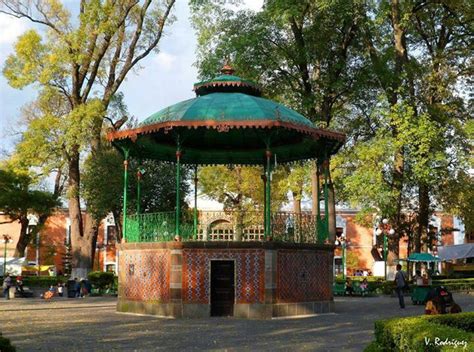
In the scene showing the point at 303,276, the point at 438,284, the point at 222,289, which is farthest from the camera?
the point at 438,284

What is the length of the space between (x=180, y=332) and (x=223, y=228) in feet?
17.2

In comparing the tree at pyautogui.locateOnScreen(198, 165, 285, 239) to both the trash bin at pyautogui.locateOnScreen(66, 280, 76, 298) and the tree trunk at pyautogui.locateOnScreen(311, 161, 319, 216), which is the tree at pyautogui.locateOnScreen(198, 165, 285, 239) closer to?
the tree trunk at pyautogui.locateOnScreen(311, 161, 319, 216)

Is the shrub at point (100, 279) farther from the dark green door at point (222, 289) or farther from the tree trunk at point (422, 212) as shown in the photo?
the dark green door at point (222, 289)

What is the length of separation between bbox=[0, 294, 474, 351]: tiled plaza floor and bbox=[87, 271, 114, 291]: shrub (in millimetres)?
15330

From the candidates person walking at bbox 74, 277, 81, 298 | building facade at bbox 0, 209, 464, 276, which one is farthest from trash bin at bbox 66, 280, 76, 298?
building facade at bbox 0, 209, 464, 276

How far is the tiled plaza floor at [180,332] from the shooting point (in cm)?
1273

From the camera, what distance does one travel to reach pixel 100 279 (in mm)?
36438

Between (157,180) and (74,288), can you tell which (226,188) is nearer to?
(157,180)

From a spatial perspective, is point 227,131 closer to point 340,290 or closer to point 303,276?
point 303,276

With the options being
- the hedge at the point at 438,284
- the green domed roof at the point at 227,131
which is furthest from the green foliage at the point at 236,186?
the green domed roof at the point at 227,131

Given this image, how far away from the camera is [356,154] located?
32281 millimetres

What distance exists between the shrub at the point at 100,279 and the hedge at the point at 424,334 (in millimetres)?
27830

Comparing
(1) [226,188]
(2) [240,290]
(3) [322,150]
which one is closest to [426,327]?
(2) [240,290]

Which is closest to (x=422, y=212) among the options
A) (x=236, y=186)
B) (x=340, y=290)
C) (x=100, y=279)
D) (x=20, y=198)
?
(x=340, y=290)
